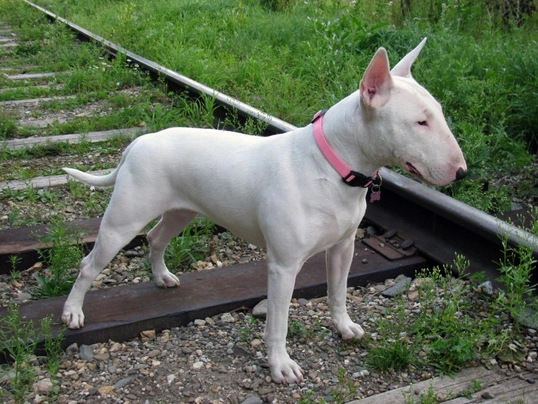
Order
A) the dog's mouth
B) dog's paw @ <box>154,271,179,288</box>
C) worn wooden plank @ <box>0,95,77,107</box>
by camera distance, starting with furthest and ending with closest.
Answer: worn wooden plank @ <box>0,95,77,107</box> < dog's paw @ <box>154,271,179,288</box> < the dog's mouth

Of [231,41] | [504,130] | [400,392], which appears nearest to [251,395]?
[400,392]

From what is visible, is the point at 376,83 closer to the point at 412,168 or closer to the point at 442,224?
the point at 412,168

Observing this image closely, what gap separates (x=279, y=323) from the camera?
284 centimetres

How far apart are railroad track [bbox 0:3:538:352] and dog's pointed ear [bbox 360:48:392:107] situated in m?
1.05

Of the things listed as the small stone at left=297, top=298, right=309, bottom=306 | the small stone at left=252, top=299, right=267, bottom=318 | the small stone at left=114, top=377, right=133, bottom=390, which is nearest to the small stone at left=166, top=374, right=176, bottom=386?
the small stone at left=114, top=377, right=133, bottom=390

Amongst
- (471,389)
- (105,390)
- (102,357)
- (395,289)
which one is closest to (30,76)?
(102,357)

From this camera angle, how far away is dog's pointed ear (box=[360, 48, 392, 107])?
8.04 feet

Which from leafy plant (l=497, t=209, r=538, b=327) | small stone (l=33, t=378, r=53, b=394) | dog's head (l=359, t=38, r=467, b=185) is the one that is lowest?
small stone (l=33, t=378, r=53, b=394)

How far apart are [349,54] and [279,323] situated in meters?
4.63

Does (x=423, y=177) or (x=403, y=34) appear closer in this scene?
(x=423, y=177)

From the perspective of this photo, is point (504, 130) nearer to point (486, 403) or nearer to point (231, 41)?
point (486, 403)

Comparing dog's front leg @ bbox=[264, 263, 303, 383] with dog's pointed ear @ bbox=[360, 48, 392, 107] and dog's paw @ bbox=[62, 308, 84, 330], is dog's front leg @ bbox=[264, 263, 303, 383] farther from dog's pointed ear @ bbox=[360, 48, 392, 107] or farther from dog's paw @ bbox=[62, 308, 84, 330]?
dog's paw @ bbox=[62, 308, 84, 330]

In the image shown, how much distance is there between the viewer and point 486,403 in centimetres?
258

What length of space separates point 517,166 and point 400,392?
2.48 meters
